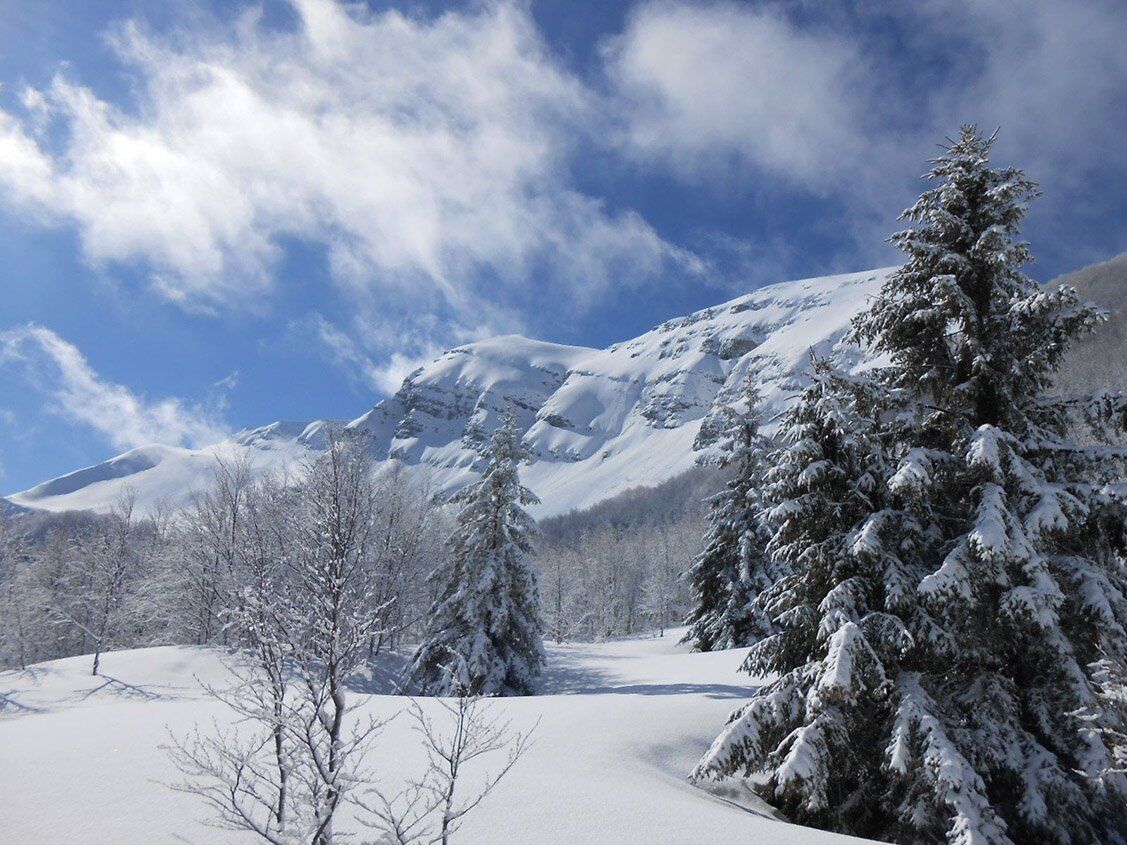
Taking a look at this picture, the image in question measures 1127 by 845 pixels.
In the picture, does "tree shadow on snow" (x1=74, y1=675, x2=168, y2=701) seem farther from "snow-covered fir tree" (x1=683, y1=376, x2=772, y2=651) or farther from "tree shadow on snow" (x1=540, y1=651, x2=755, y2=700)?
"snow-covered fir tree" (x1=683, y1=376, x2=772, y2=651)

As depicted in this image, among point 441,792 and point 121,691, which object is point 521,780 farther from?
point 121,691

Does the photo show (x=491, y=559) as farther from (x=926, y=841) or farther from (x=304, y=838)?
(x=304, y=838)

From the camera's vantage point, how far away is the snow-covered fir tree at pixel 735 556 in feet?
74.8

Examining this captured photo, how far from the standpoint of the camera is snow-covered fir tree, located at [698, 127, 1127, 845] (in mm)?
7246

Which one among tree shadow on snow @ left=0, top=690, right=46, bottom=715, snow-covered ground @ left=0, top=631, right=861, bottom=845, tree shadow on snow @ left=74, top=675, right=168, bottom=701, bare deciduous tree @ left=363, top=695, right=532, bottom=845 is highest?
bare deciduous tree @ left=363, top=695, right=532, bottom=845

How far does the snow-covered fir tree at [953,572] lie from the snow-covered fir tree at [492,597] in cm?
1219

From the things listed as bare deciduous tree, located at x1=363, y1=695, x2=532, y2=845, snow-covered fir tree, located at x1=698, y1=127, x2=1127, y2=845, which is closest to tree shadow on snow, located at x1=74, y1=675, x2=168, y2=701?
bare deciduous tree, located at x1=363, y1=695, x2=532, y2=845

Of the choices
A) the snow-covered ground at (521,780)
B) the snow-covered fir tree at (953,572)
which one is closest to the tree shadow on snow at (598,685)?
the snow-covered ground at (521,780)

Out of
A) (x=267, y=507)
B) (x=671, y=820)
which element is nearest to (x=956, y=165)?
(x=671, y=820)

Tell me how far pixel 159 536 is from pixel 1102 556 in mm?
55175

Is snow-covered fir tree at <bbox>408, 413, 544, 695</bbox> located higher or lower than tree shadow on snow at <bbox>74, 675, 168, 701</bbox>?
higher

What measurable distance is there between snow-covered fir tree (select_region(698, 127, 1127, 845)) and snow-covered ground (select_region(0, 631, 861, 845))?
1.31m

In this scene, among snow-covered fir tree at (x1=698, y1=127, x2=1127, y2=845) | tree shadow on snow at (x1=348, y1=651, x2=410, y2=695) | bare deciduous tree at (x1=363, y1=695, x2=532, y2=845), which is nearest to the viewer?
bare deciduous tree at (x1=363, y1=695, x2=532, y2=845)

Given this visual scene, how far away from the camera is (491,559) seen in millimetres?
21016
